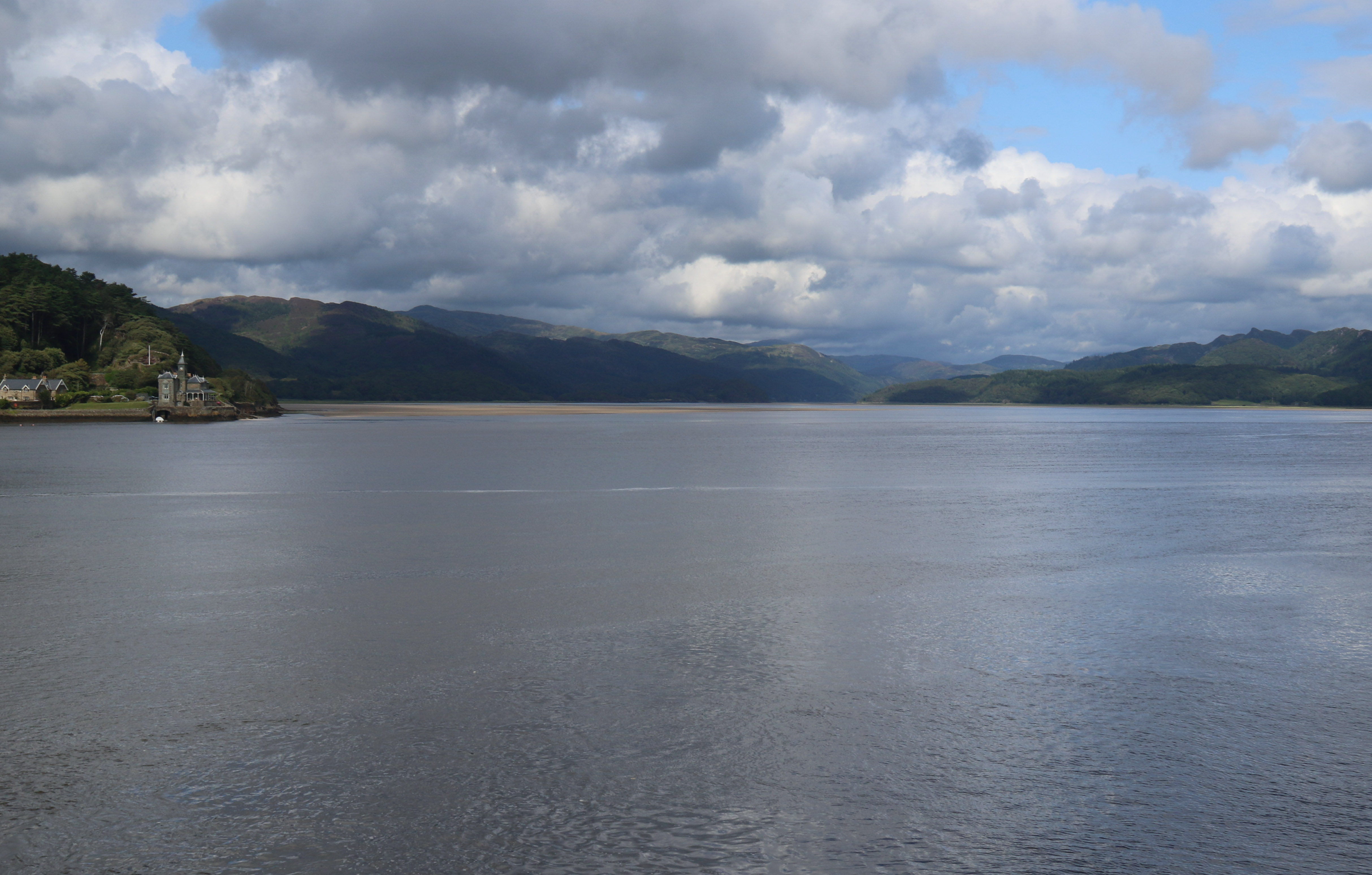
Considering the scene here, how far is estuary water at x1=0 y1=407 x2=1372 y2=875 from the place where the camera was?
7984 mm

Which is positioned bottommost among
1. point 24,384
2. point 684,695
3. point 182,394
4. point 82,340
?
point 684,695

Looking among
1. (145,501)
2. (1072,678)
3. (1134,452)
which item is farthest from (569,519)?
(1134,452)

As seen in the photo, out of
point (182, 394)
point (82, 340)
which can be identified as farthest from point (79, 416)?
point (82, 340)

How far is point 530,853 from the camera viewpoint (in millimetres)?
7684

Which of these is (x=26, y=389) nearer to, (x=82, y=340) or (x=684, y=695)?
(x=82, y=340)

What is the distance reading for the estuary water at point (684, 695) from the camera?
7.98 metres

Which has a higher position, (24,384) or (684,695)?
(24,384)

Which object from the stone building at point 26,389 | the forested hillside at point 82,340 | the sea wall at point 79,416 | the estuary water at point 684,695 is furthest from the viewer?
the forested hillside at point 82,340

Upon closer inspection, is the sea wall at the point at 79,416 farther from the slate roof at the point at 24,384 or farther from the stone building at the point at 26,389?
the slate roof at the point at 24,384

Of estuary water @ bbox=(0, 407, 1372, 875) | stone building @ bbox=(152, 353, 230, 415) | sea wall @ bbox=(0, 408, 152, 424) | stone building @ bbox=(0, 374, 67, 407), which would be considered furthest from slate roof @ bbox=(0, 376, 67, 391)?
estuary water @ bbox=(0, 407, 1372, 875)

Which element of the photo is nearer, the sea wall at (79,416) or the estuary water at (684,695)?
the estuary water at (684,695)

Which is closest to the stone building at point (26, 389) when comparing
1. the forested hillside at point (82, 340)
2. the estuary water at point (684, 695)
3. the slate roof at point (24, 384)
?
the slate roof at point (24, 384)

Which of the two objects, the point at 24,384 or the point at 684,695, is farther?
the point at 24,384

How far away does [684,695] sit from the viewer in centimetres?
1192
